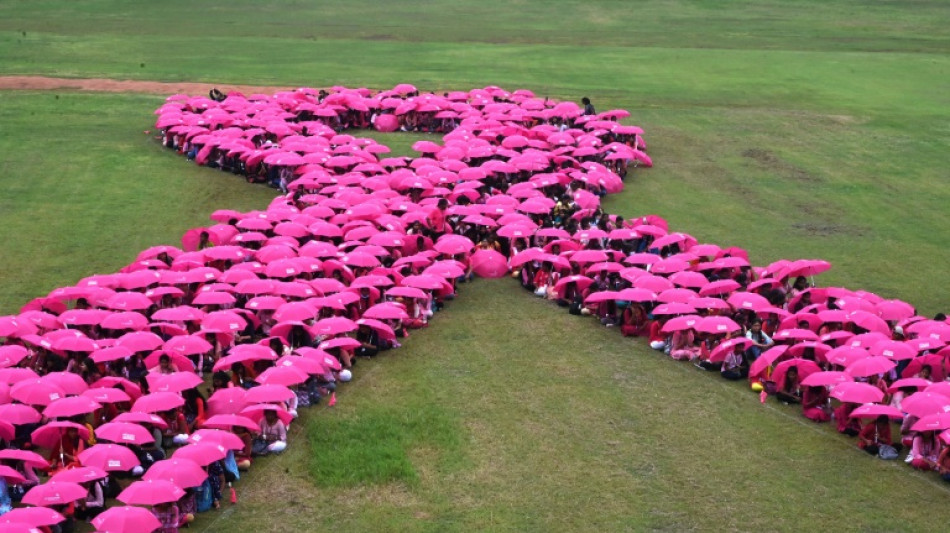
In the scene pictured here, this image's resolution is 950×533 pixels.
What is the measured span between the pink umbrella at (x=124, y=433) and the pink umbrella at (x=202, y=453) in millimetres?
1003

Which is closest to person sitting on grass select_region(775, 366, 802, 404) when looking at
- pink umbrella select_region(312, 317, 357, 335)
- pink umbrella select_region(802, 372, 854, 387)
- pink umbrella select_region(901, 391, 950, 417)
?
pink umbrella select_region(802, 372, 854, 387)

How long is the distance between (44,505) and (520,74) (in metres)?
47.3

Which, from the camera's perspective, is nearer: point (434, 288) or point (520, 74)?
point (434, 288)

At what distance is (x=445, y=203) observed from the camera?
34.1 metres

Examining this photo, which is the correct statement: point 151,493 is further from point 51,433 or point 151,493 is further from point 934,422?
point 934,422

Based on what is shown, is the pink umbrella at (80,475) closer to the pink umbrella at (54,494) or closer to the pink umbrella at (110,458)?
the pink umbrella at (54,494)

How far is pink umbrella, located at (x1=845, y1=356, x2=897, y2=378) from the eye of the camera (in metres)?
23.1

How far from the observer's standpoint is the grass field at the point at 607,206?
21.1m

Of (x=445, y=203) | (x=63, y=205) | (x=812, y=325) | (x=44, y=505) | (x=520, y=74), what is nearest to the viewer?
(x=44, y=505)

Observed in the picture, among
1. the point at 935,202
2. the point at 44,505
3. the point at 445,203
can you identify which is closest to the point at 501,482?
the point at 44,505

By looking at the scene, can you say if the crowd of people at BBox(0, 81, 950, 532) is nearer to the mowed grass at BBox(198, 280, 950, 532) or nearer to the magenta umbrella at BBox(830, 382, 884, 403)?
the magenta umbrella at BBox(830, 382, 884, 403)

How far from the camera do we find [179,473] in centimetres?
1895

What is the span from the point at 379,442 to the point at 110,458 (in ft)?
16.5

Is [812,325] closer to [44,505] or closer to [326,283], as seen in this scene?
[326,283]
